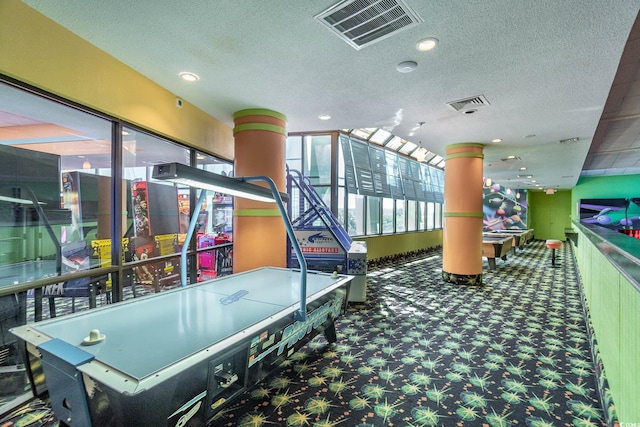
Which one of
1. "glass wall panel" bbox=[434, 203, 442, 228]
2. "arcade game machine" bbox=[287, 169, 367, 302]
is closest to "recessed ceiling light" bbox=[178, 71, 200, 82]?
"arcade game machine" bbox=[287, 169, 367, 302]

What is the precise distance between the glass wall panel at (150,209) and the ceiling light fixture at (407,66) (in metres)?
2.96

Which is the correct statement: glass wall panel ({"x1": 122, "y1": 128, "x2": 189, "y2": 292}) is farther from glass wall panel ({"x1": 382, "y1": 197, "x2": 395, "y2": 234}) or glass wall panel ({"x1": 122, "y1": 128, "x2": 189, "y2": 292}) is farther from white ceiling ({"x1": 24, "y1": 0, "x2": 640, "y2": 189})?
glass wall panel ({"x1": 382, "y1": 197, "x2": 395, "y2": 234})

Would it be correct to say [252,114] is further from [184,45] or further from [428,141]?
[428,141]

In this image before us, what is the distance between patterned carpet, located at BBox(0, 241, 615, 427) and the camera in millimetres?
2311

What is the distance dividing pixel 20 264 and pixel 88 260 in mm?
545

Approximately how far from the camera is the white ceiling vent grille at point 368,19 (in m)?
2.12

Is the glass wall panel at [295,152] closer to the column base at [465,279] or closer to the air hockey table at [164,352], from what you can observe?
the column base at [465,279]

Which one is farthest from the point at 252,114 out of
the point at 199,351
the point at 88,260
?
the point at 199,351

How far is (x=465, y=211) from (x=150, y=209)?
5.83m

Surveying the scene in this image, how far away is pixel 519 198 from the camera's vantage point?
17062 mm

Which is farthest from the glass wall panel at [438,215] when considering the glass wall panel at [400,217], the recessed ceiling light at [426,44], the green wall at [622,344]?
the recessed ceiling light at [426,44]

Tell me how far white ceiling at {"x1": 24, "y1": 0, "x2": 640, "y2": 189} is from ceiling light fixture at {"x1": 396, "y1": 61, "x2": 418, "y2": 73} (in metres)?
0.05

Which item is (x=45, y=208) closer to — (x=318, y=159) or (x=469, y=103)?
(x=469, y=103)

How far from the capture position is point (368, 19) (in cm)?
227
